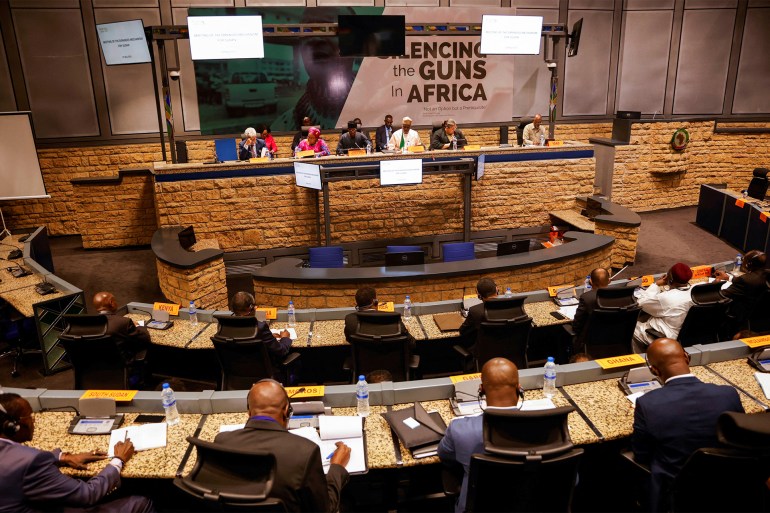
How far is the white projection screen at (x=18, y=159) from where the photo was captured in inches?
375

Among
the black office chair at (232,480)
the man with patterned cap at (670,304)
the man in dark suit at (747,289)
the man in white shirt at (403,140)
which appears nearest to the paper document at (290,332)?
the black office chair at (232,480)

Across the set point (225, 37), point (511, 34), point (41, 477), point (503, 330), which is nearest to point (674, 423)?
point (503, 330)

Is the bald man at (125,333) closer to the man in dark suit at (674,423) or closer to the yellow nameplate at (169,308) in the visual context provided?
the yellow nameplate at (169,308)

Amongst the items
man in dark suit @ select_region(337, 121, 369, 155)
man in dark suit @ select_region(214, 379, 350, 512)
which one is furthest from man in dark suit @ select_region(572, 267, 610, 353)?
man in dark suit @ select_region(337, 121, 369, 155)

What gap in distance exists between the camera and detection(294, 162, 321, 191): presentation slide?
29.7 feet

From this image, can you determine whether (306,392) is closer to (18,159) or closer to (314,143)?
(314,143)

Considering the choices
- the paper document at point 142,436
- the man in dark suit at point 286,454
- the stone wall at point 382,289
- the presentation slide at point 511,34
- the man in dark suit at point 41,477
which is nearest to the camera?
the man in dark suit at point 286,454

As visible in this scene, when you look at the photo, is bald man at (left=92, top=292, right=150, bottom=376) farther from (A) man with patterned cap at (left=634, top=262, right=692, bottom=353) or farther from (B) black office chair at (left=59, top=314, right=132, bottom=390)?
(A) man with patterned cap at (left=634, top=262, right=692, bottom=353)

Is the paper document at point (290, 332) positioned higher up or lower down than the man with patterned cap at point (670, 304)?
lower down

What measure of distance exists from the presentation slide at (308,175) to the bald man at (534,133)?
4.20 metres

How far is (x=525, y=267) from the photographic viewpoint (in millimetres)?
7137

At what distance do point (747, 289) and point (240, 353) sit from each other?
15.1 ft

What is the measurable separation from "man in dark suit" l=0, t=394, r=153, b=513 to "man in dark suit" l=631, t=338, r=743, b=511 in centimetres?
276

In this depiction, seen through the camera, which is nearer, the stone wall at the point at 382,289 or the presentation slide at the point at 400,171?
the stone wall at the point at 382,289
